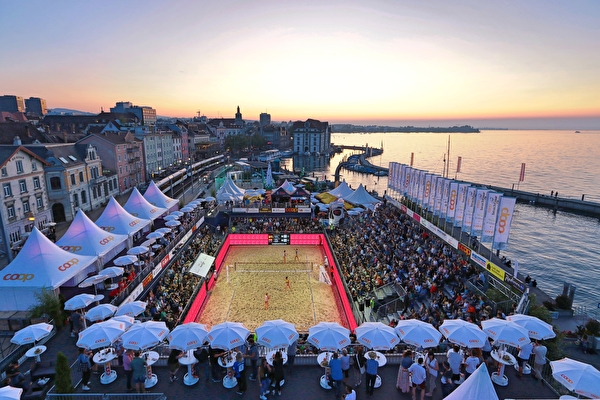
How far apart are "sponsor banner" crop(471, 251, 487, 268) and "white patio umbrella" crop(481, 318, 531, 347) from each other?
714cm

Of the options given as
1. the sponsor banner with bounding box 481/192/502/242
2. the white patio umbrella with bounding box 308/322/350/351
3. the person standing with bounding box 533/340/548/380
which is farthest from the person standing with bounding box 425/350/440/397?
the sponsor banner with bounding box 481/192/502/242

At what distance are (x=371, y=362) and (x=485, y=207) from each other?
1405 cm

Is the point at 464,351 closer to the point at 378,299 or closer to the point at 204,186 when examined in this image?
the point at 378,299

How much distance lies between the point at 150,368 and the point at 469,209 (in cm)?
1969

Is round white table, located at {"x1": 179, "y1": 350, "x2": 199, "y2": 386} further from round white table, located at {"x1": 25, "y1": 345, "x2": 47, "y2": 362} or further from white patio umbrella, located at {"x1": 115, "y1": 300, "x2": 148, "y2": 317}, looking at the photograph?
round white table, located at {"x1": 25, "y1": 345, "x2": 47, "y2": 362}

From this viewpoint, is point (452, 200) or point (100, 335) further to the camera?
point (452, 200)

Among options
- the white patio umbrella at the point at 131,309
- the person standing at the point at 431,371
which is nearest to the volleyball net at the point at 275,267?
the white patio umbrella at the point at 131,309

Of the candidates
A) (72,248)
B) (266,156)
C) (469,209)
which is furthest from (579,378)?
(266,156)

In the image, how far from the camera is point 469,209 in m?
21.6

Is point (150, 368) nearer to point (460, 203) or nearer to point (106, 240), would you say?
Answer: point (106, 240)

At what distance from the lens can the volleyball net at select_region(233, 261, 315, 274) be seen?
26344mm

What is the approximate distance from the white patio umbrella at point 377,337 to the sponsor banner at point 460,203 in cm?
1405

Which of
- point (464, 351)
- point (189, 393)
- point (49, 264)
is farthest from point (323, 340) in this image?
point (49, 264)

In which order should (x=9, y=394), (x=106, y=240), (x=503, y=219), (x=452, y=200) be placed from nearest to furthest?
(x=9, y=394), (x=503, y=219), (x=106, y=240), (x=452, y=200)
